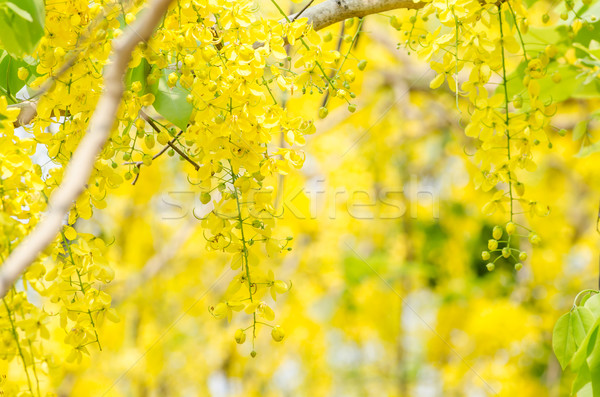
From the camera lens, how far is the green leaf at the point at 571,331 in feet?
2.31

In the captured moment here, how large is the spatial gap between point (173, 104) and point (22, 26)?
0.17m

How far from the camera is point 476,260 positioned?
2605 mm

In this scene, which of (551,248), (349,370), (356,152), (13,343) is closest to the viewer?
(13,343)

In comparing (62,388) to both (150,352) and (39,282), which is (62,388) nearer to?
(150,352)

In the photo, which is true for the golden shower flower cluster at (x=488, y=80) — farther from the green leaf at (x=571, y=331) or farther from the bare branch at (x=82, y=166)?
the bare branch at (x=82, y=166)

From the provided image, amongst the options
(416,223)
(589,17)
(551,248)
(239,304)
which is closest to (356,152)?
(416,223)

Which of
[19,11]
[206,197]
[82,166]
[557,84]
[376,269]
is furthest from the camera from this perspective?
[376,269]

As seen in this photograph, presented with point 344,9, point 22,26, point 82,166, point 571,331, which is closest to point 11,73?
point 22,26

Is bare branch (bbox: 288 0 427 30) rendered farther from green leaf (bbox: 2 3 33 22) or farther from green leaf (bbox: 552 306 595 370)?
green leaf (bbox: 552 306 595 370)

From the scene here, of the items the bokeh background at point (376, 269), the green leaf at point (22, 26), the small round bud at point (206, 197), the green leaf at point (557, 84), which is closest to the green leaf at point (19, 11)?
the green leaf at point (22, 26)

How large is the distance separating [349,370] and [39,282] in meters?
2.89

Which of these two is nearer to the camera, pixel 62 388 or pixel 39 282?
pixel 39 282

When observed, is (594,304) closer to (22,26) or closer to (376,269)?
(22,26)

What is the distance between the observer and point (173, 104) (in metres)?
0.69
